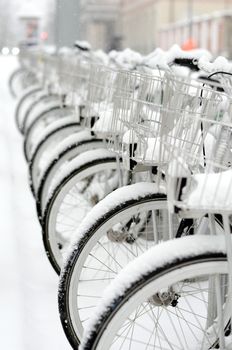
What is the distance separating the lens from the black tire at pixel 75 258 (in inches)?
95.7

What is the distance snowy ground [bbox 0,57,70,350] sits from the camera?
3.00 metres

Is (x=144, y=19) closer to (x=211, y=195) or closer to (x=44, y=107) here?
(x=44, y=107)

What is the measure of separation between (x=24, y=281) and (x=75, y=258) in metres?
1.32

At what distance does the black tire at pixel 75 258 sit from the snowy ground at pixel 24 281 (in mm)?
435

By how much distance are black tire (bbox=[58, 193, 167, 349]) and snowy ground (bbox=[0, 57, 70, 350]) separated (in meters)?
0.43

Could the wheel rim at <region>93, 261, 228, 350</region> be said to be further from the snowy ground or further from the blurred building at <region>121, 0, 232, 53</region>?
the blurred building at <region>121, 0, 232, 53</region>

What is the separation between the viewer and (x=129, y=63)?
447 cm

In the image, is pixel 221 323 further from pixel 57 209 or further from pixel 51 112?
pixel 51 112

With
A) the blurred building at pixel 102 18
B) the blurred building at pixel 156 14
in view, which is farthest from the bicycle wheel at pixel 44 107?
the blurred building at pixel 156 14

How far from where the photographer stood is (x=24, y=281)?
371 centimetres

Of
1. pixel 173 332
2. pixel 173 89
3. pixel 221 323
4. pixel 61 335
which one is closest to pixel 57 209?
pixel 61 335

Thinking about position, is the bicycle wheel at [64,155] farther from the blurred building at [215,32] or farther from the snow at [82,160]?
the blurred building at [215,32]

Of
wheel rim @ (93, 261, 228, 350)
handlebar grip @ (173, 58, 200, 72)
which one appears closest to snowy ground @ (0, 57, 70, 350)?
wheel rim @ (93, 261, 228, 350)

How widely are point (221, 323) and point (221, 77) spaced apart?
0.89 metres
